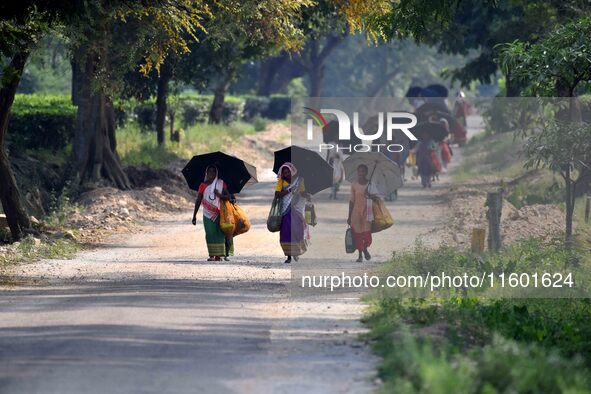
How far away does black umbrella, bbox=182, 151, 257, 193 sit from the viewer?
69.8 ft

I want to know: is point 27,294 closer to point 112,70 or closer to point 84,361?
point 84,361

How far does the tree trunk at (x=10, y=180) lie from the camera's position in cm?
2189

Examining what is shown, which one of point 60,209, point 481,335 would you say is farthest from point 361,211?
point 60,209

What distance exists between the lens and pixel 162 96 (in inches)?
1485

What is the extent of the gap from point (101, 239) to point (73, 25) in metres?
3.96

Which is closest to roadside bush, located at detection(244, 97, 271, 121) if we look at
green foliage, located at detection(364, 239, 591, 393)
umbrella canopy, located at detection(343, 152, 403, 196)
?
umbrella canopy, located at detection(343, 152, 403, 196)

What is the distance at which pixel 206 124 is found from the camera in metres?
50.4

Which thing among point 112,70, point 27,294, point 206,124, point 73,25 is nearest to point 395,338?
point 27,294

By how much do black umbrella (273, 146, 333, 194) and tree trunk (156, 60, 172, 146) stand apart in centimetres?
1503

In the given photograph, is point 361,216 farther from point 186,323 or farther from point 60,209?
point 60,209

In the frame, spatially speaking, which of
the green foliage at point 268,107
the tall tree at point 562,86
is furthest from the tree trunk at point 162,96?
the green foliage at point 268,107

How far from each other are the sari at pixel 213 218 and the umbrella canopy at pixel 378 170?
2.54 m

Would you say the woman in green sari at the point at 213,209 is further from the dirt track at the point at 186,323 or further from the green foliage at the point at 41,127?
the green foliage at the point at 41,127

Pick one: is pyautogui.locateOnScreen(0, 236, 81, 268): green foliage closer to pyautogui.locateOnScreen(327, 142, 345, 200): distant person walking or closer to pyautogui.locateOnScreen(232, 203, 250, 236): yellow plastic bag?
pyautogui.locateOnScreen(232, 203, 250, 236): yellow plastic bag
